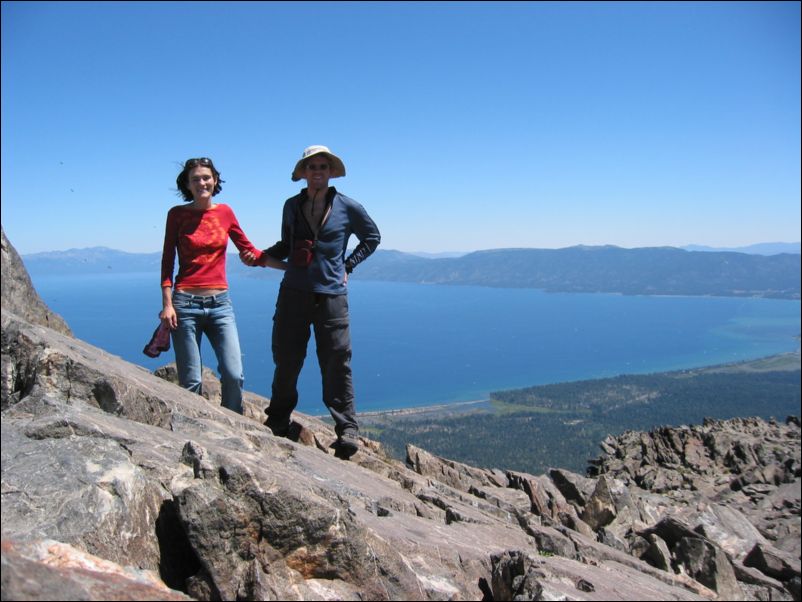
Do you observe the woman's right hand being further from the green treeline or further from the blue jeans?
the green treeline

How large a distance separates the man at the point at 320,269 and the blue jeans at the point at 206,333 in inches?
26.5

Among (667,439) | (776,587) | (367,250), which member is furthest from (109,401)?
(667,439)

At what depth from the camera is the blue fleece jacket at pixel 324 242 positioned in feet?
27.3

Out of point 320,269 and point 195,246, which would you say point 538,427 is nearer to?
point 320,269

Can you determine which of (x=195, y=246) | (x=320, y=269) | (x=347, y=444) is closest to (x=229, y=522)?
(x=320, y=269)

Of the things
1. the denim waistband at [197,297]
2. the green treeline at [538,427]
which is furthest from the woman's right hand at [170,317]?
the green treeline at [538,427]

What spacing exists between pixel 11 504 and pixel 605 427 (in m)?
184

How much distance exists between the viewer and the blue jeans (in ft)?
26.4

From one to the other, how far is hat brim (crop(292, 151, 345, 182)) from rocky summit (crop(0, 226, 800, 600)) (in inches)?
139

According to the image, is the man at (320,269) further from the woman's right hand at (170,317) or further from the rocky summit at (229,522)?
the woman's right hand at (170,317)

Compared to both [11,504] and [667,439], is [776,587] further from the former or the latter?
[667,439]

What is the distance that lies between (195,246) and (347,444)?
12.7 ft

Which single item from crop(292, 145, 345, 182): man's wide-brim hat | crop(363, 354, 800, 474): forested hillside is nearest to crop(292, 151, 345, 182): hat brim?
crop(292, 145, 345, 182): man's wide-brim hat

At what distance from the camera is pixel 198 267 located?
26.5 feet
